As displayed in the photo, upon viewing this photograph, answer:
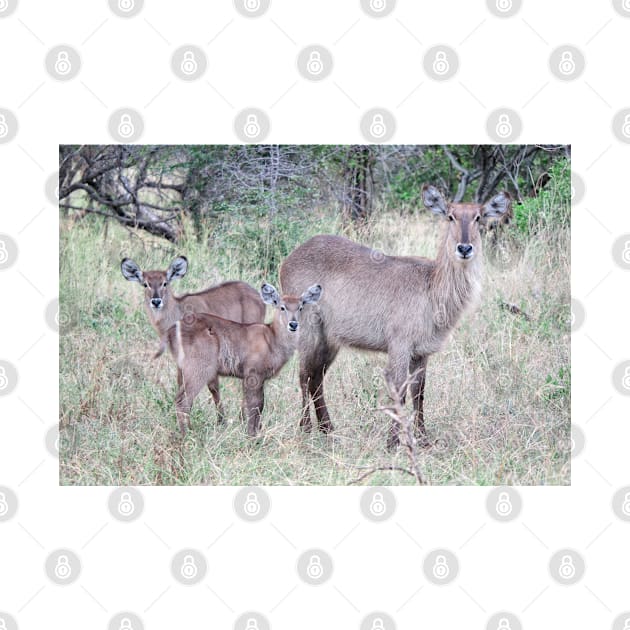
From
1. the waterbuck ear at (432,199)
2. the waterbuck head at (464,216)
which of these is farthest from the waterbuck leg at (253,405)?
the waterbuck ear at (432,199)

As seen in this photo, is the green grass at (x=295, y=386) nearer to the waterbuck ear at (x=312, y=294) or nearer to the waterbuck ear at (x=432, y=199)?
the waterbuck ear at (x=312, y=294)

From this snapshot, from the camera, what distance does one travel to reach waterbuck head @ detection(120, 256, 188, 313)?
862 cm

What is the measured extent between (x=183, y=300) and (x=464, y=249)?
9.98 feet

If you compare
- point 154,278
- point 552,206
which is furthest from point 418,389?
point 552,206

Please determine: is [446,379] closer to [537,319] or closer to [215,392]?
[537,319]

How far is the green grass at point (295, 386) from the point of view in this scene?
733cm

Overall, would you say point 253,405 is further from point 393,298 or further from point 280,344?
point 393,298

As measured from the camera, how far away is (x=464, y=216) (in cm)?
762

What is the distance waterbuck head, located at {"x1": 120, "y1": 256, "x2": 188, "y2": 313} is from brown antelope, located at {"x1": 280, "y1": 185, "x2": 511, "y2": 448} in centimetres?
109

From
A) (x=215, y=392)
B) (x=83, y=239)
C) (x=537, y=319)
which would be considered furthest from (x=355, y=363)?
(x=83, y=239)

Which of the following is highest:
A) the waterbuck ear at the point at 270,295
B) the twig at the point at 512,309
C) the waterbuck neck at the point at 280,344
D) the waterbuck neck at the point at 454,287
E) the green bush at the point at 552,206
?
the green bush at the point at 552,206

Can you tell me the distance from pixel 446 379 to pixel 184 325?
8.73ft

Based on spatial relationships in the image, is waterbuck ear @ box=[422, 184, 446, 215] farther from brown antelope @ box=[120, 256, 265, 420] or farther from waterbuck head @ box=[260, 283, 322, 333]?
brown antelope @ box=[120, 256, 265, 420]

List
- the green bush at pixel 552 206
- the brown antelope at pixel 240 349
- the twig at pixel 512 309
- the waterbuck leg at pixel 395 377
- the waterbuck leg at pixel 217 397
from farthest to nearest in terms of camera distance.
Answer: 1. the green bush at pixel 552 206
2. the twig at pixel 512 309
3. the waterbuck leg at pixel 217 397
4. the brown antelope at pixel 240 349
5. the waterbuck leg at pixel 395 377
